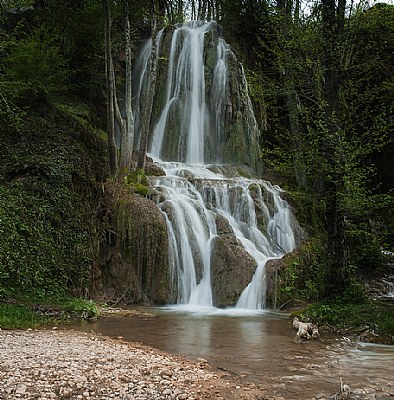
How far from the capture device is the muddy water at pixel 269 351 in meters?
5.51

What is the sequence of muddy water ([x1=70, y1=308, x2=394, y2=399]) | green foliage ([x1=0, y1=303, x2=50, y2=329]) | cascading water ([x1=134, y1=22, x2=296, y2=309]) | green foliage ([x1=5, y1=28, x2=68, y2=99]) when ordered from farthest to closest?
green foliage ([x1=5, y1=28, x2=68, y2=99])
cascading water ([x1=134, y1=22, x2=296, y2=309])
green foliage ([x1=0, y1=303, x2=50, y2=329])
muddy water ([x1=70, y1=308, x2=394, y2=399])

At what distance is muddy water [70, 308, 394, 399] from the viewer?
217 inches

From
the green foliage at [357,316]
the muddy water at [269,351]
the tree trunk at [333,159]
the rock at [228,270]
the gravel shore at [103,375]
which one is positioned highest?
the tree trunk at [333,159]

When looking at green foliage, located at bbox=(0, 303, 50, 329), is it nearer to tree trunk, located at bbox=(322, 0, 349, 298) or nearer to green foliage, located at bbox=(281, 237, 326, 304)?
green foliage, located at bbox=(281, 237, 326, 304)

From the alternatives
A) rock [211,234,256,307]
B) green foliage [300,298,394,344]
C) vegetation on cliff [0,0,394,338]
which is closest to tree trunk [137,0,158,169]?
vegetation on cliff [0,0,394,338]

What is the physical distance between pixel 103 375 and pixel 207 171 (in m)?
15.8

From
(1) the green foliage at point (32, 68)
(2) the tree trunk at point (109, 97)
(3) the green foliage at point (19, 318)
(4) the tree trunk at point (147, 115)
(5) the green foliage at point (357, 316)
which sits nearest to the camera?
(3) the green foliage at point (19, 318)

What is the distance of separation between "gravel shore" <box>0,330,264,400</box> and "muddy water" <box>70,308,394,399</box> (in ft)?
1.62

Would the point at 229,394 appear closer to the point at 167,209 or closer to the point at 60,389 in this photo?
the point at 60,389

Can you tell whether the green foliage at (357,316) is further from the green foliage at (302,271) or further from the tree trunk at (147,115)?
the tree trunk at (147,115)

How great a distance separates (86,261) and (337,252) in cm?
632

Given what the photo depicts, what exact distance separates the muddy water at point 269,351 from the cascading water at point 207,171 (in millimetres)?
2957

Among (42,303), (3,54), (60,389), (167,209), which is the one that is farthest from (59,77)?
(60,389)

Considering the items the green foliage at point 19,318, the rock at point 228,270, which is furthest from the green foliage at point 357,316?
the green foliage at point 19,318
